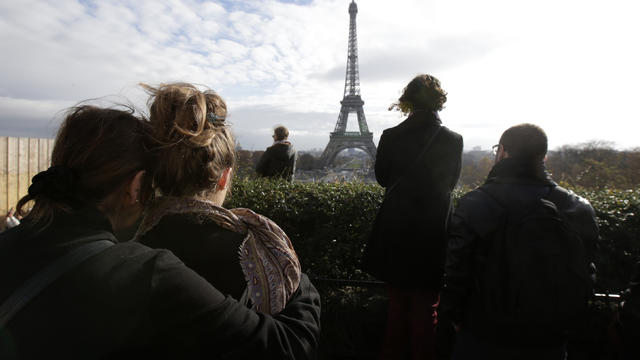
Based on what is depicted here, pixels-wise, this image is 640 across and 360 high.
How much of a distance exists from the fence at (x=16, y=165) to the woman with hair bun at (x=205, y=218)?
6.54m

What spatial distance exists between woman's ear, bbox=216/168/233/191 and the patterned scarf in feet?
0.53

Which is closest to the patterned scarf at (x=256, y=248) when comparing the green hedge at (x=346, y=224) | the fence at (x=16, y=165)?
the green hedge at (x=346, y=224)

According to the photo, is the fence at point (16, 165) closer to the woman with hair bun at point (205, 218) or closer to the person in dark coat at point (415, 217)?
the person in dark coat at point (415, 217)

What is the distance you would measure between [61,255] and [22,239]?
0.15m

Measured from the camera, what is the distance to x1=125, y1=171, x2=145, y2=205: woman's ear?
1.30 meters

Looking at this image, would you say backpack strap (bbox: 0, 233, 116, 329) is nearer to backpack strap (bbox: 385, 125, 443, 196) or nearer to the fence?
backpack strap (bbox: 385, 125, 443, 196)

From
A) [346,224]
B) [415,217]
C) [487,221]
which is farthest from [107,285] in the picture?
[346,224]

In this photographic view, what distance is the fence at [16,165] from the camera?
270 inches

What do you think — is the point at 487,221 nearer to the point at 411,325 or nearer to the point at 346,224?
the point at 411,325

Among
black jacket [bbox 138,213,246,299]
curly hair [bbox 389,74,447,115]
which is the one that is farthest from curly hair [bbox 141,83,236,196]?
curly hair [bbox 389,74,447,115]

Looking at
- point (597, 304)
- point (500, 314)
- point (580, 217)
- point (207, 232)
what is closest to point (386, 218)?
point (500, 314)

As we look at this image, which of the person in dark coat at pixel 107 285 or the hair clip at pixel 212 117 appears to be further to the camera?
the hair clip at pixel 212 117

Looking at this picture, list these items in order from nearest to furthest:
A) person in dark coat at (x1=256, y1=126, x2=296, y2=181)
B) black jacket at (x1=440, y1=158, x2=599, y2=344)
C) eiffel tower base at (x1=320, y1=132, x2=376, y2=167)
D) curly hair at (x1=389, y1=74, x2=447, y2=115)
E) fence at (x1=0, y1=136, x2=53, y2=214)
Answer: black jacket at (x1=440, y1=158, x2=599, y2=344)
curly hair at (x1=389, y1=74, x2=447, y2=115)
person in dark coat at (x1=256, y1=126, x2=296, y2=181)
fence at (x1=0, y1=136, x2=53, y2=214)
eiffel tower base at (x1=320, y1=132, x2=376, y2=167)

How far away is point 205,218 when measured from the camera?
1352mm
